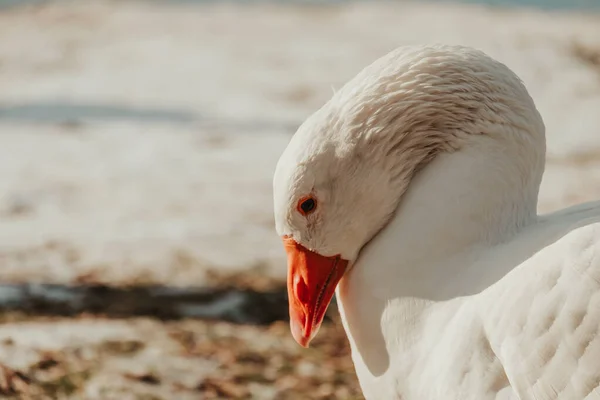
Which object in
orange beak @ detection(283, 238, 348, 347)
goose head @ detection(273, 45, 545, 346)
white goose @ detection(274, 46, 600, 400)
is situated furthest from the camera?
orange beak @ detection(283, 238, 348, 347)

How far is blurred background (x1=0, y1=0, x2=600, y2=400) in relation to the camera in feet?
17.4

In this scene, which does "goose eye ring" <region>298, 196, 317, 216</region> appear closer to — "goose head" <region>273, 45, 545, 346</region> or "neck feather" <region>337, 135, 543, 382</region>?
"goose head" <region>273, 45, 545, 346</region>

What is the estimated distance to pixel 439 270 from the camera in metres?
3.16

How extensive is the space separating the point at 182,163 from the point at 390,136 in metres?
5.44

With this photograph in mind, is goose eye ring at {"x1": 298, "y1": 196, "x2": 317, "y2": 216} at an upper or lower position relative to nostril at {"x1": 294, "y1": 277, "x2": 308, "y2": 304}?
upper

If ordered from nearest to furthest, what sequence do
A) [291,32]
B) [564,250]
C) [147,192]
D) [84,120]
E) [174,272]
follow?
1. [564,250]
2. [174,272]
3. [147,192]
4. [84,120]
5. [291,32]

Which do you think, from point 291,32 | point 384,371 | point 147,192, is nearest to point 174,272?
point 147,192

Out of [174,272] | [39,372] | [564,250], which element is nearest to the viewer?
[564,250]

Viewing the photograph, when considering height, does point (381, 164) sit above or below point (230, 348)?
above

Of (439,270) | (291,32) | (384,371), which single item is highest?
(439,270)

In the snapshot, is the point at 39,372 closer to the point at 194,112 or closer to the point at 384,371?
the point at 384,371

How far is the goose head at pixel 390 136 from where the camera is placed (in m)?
3.20

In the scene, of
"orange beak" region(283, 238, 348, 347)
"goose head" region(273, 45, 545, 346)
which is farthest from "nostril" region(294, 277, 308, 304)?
"goose head" region(273, 45, 545, 346)

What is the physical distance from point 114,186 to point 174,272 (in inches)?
67.1
